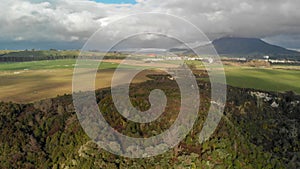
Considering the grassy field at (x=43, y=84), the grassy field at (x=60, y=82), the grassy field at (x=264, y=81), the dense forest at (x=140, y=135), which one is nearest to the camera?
the dense forest at (x=140, y=135)

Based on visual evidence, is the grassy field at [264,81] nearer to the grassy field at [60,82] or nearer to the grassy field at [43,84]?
the grassy field at [60,82]

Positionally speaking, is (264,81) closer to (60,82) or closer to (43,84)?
(60,82)

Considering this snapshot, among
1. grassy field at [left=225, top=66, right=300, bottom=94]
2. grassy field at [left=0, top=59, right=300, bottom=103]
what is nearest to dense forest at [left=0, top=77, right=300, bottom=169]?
grassy field at [left=0, top=59, right=300, bottom=103]

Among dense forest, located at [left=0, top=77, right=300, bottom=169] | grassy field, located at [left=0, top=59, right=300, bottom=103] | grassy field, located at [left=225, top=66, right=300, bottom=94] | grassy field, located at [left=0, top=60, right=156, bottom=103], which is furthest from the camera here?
grassy field, located at [left=225, top=66, right=300, bottom=94]

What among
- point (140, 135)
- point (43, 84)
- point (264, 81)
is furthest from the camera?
point (264, 81)

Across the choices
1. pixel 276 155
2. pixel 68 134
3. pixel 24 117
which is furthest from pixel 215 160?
pixel 24 117

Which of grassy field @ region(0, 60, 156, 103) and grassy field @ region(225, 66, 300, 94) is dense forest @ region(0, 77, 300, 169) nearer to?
grassy field @ region(0, 60, 156, 103)

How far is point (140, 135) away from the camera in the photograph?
39.3ft

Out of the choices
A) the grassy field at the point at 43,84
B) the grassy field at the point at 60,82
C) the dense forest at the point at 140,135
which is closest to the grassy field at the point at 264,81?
the grassy field at the point at 60,82

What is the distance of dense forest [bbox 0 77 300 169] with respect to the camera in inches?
448

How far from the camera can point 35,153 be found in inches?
497

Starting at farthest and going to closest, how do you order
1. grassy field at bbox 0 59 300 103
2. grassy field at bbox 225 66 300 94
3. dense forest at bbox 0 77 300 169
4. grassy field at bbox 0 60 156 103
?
grassy field at bbox 225 66 300 94, grassy field at bbox 0 59 300 103, grassy field at bbox 0 60 156 103, dense forest at bbox 0 77 300 169

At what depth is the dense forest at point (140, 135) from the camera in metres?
11.4

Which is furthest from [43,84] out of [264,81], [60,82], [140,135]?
[264,81]
